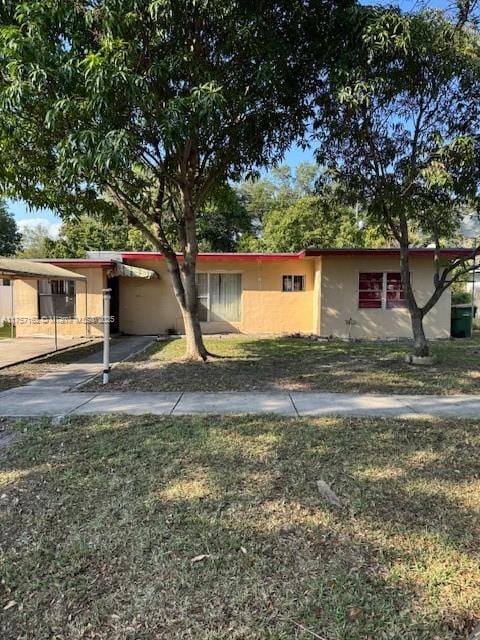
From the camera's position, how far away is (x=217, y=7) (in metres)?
6.12

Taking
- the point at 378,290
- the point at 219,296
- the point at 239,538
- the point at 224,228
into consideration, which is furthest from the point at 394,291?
the point at 224,228

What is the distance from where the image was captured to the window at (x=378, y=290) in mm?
14055

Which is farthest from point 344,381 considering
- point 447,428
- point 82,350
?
point 82,350

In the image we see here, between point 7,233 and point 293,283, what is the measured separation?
24.5 metres

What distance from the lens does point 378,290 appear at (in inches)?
556

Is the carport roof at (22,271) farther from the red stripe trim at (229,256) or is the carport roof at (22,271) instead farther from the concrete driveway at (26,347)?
the red stripe trim at (229,256)

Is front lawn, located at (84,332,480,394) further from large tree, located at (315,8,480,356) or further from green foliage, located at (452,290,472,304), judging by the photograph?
green foliage, located at (452,290,472,304)

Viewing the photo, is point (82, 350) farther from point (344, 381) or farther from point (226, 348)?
point (344, 381)

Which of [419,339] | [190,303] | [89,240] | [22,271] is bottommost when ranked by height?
[419,339]

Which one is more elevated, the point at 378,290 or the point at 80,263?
the point at 80,263

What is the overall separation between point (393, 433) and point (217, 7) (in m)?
5.99

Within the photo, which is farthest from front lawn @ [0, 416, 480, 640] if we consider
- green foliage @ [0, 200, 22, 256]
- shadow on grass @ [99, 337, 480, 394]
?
green foliage @ [0, 200, 22, 256]

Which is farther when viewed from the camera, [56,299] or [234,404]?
[56,299]

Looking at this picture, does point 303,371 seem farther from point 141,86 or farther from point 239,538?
point 239,538
